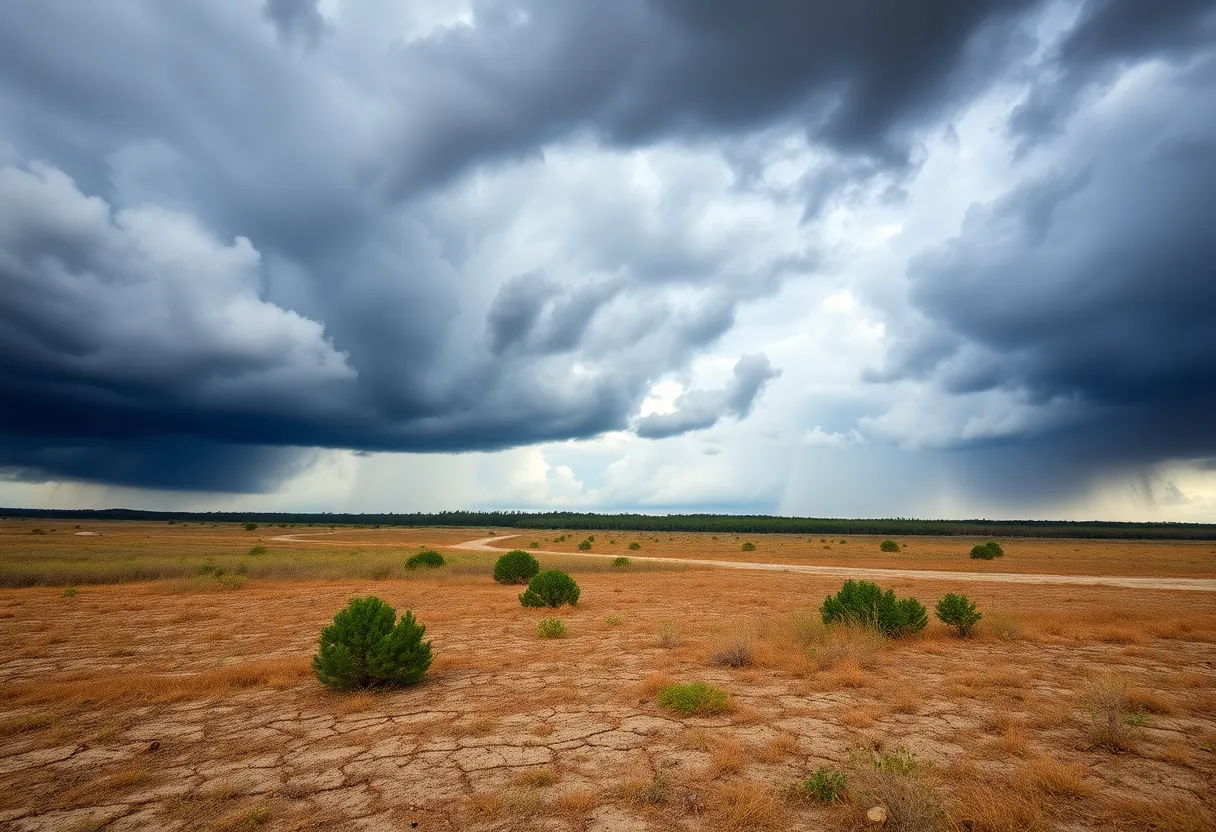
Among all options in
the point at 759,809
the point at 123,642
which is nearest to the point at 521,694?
the point at 759,809

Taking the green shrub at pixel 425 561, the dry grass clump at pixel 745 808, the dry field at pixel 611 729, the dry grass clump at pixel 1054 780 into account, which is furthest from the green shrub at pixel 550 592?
the green shrub at pixel 425 561

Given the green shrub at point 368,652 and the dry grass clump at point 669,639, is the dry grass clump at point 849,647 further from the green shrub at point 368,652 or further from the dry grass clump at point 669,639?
the green shrub at point 368,652

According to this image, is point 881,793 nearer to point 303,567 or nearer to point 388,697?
point 388,697

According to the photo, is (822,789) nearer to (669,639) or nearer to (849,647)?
(849,647)

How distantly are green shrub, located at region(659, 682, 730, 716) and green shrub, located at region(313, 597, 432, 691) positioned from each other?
12.1 feet

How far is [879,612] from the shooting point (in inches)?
449

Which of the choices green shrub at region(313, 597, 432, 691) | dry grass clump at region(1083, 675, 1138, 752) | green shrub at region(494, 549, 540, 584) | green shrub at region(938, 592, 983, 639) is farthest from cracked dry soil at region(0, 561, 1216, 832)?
green shrub at region(494, 549, 540, 584)

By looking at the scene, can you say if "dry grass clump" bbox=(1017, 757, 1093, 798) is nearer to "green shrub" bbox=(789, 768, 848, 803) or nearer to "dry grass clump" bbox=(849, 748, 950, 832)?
"dry grass clump" bbox=(849, 748, 950, 832)

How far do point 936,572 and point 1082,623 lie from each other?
65.1ft

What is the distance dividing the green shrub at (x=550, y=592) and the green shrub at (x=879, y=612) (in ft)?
23.7

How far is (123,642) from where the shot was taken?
11.4m

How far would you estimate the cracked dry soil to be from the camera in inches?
172

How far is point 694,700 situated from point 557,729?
1.69 metres

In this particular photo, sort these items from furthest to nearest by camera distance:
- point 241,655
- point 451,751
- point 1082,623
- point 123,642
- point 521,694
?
point 1082,623
point 123,642
point 241,655
point 521,694
point 451,751
